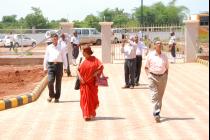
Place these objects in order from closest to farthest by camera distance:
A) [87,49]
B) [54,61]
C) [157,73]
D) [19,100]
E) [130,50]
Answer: [157,73]
[87,49]
[54,61]
[19,100]
[130,50]

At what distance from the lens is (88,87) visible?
10977mm

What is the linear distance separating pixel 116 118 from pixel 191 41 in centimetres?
1599

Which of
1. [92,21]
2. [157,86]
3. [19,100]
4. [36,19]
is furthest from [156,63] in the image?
[92,21]

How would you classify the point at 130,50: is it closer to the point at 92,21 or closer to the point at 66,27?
the point at 66,27

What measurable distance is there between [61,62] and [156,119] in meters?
3.38

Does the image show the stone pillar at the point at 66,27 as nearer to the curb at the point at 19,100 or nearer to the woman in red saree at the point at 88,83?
the curb at the point at 19,100

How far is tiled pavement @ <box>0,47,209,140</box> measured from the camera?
31.5 feet

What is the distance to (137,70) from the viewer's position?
1673 centimetres

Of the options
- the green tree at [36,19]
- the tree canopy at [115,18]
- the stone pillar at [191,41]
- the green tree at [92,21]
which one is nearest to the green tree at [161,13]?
the tree canopy at [115,18]

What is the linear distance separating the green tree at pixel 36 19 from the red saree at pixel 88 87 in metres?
62.1

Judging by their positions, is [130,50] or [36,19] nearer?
[130,50]

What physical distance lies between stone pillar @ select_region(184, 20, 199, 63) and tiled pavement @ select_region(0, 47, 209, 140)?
995 cm

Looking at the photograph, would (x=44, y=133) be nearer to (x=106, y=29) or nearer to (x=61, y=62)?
(x=61, y=62)

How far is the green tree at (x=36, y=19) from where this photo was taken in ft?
239
